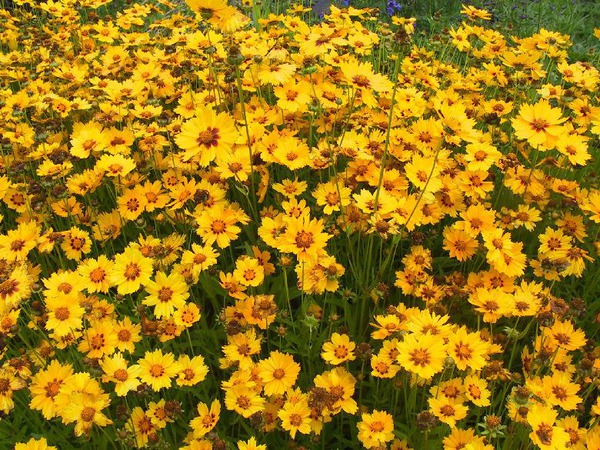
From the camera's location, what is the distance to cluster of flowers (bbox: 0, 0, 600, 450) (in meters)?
1.49

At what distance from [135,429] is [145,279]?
16.4 inches

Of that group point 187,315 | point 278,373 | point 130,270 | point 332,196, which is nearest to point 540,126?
point 332,196

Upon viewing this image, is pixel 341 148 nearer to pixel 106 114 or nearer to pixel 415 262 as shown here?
pixel 415 262

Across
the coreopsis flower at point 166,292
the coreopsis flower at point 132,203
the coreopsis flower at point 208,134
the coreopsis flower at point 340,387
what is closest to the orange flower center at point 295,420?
the coreopsis flower at point 340,387

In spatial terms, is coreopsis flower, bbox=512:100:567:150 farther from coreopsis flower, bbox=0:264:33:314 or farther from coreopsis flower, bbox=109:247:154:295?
coreopsis flower, bbox=0:264:33:314

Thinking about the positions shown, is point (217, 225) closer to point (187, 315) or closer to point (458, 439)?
point (187, 315)

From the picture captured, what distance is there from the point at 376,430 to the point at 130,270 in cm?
84

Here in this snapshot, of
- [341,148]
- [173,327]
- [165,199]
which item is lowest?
[173,327]

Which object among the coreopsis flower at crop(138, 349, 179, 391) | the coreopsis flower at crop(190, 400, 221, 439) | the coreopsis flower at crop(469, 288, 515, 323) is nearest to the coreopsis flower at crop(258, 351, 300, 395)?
the coreopsis flower at crop(190, 400, 221, 439)

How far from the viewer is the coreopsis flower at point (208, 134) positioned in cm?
167

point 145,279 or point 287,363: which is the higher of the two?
point 145,279

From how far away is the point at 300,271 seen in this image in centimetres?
179

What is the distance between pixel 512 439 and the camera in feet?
5.08

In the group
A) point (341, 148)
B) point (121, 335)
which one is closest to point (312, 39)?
point (341, 148)
